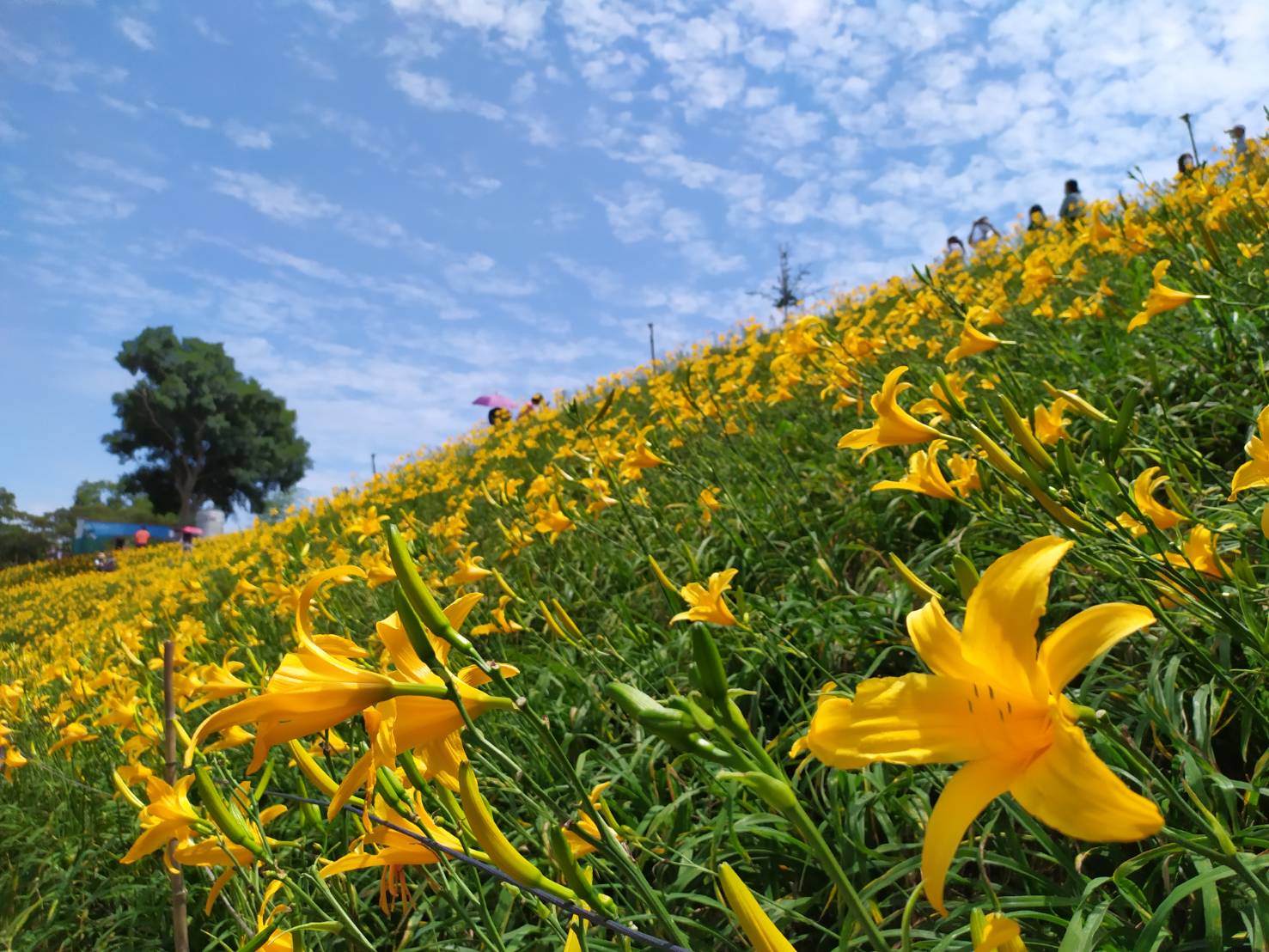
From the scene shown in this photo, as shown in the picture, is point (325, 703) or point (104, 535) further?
point (104, 535)

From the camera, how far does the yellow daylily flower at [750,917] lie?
22.5 inches

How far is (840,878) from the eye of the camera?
1.69ft

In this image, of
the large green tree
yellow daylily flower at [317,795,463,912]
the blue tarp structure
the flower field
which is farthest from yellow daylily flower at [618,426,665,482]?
the large green tree

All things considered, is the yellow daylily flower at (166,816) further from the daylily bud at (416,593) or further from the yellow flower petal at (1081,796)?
Answer: the yellow flower petal at (1081,796)

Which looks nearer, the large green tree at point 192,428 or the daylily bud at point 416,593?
the daylily bud at point 416,593

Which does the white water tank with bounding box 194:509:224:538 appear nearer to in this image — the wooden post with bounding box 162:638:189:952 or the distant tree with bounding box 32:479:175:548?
the distant tree with bounding box 32:479:175:548

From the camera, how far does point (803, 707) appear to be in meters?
1.74

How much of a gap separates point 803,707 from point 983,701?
1.23 m

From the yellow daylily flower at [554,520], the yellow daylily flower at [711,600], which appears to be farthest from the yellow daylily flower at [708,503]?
the yellow daylily flower at [711,600]

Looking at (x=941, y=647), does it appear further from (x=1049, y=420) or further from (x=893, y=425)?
(x=1049, y=420)

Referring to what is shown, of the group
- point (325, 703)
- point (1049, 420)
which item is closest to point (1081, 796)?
point (325, 703)

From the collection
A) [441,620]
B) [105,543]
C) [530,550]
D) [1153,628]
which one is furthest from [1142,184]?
[105,543]

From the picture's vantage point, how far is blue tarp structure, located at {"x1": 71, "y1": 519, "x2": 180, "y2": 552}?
29266 mm

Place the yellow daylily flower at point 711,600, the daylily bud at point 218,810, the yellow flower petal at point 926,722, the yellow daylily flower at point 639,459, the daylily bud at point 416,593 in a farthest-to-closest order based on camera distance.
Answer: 1. the yellow daylily flower at point 639,459
2. the yellow daylily flower at point 711,600
3. the daylily bud at point 218,810
4. the daylily bud at point 416,593
5. the yellow flower petal at point 926,722
